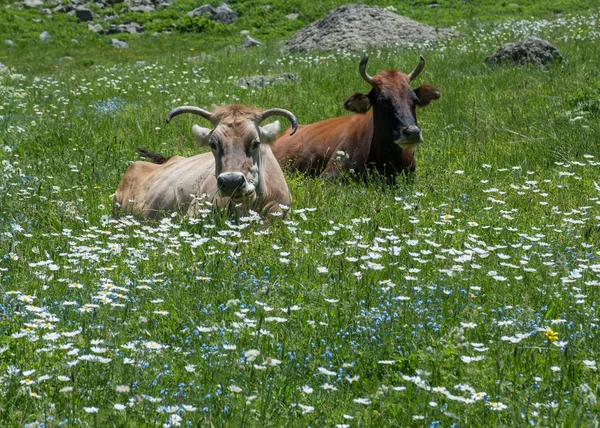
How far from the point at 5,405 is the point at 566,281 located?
3.28 metres

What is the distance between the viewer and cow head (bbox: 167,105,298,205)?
7855 mm

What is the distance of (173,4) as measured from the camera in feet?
118

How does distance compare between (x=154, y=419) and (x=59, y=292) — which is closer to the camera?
(x=154, y=419)

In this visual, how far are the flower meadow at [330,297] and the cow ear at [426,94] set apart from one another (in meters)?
0.63

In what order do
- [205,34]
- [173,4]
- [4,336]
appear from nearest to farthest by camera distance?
[4,336], [205,34], [173,4]

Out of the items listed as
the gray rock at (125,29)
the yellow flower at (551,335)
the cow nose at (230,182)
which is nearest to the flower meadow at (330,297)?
the yellow flower at (551,335)

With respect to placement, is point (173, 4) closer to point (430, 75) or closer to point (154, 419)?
point (430, 75)

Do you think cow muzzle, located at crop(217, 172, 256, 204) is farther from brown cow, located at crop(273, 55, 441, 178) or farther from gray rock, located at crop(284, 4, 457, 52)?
gray rock, located at crop(284, 4, 457, 52)

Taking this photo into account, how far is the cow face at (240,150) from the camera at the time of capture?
7.99 m

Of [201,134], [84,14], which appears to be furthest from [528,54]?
[84,14]

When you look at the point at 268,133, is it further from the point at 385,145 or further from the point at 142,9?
the point at 142,9

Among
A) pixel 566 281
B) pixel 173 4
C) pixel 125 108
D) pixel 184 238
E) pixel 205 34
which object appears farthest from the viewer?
pixel 173 4

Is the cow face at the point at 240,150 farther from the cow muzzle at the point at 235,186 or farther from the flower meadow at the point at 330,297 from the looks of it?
the flower meadow at the point at 330,297

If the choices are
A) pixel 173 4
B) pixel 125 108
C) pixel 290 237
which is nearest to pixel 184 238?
pixel 290 237
